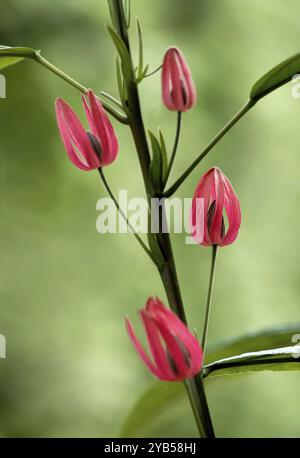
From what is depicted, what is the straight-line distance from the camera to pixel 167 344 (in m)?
0.37

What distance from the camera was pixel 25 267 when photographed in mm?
2375

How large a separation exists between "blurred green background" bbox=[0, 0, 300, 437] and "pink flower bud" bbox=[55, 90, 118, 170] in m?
1.83

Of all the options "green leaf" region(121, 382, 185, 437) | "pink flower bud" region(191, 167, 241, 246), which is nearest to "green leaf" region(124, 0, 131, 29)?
"pink flower bud" region(191, 167, 241, 246)

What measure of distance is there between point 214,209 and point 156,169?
0.16 ft

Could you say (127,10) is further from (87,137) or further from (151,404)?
(151,404)

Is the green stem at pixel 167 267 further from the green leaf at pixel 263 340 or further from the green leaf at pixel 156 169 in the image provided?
the green leaf at pixel 263 340

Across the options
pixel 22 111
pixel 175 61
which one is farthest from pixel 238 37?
pixel 175 61

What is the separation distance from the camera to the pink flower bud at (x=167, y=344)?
0.36 metres

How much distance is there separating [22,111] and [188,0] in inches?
28.3

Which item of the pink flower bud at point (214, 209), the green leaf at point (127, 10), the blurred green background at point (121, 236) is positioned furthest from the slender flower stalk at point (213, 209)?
the blurred green background at point (121, 236)

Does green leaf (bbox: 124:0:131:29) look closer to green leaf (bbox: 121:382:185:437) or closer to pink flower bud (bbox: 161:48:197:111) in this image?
pink flower bud (bbox: 161:48:197:111)

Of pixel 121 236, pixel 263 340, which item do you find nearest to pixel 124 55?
pixel 263 340

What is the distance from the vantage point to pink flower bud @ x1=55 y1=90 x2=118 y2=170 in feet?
1.46

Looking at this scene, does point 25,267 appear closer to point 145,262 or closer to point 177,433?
point 145,262
